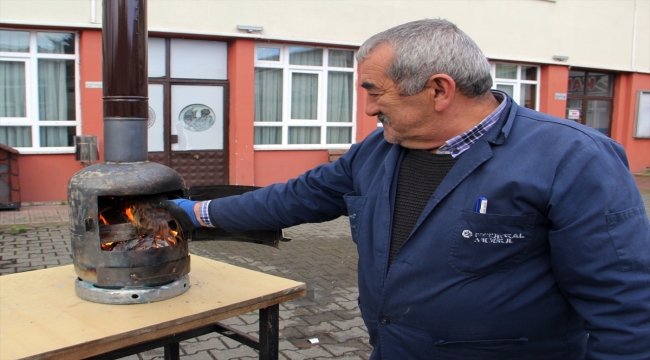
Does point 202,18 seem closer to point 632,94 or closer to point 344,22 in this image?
point 344,22

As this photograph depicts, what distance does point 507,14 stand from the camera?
46.0 ft

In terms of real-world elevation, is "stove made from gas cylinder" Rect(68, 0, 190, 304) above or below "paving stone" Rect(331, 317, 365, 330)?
above

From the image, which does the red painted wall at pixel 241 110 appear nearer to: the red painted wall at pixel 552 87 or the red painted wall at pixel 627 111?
the red painted wall at pixel 552 87

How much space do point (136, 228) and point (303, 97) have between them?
9.57 meters

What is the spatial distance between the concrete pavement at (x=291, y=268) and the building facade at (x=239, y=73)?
1.74 metres

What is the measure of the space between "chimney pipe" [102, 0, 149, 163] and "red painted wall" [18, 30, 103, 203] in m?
7.53

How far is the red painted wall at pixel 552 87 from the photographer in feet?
49.1

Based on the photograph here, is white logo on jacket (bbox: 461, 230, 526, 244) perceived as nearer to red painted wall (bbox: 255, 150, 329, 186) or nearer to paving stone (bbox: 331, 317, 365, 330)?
paving stone (bbox: 331, 317, 365, 330)

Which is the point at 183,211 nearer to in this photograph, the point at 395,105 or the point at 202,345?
the point at 395,105

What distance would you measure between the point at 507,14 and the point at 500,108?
1304 cm

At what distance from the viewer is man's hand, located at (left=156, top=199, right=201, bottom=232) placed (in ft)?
9.38

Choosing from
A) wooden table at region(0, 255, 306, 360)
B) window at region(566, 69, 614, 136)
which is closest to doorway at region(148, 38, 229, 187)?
wooden table at region(0, 255, 306, 360)

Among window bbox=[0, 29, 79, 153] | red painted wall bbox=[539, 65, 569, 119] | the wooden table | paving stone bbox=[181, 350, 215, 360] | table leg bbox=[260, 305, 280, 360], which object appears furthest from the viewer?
red painted wall bbox=[539, 65, 569, 119]

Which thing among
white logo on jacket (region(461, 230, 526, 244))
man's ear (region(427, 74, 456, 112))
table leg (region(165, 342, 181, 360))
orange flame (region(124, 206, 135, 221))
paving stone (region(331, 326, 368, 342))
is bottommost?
paving stone (region(331, 326, 368, 342))
